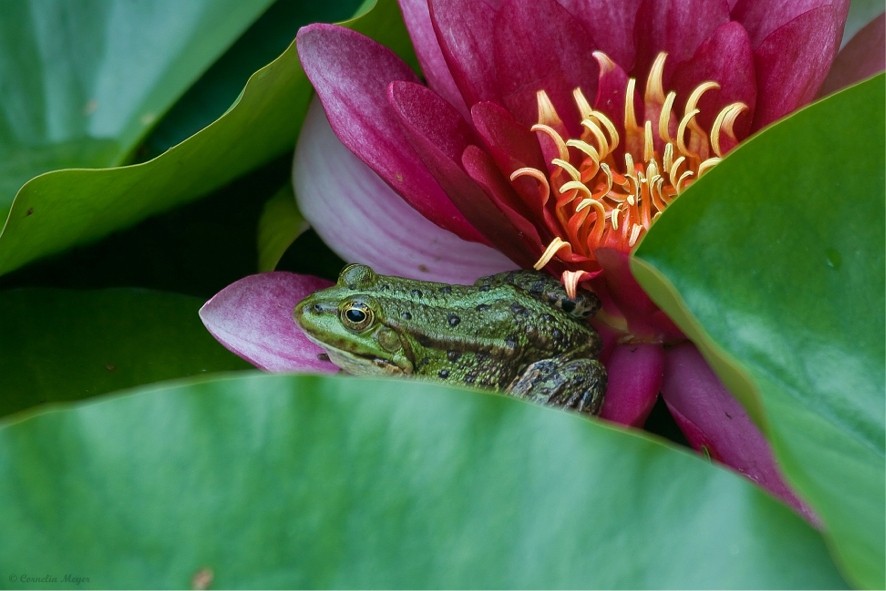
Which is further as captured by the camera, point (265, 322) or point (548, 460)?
point (265, 322)

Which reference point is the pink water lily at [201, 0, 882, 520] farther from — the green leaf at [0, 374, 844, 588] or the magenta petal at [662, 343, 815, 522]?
the green leaf at [0, 374, 844, 588]

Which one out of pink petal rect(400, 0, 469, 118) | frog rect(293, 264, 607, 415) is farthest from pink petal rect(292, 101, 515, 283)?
pink petal rect(400, 0, 469, 118)

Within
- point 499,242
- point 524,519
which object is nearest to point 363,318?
point 499,242

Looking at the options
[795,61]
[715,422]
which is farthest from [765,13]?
[715,422]

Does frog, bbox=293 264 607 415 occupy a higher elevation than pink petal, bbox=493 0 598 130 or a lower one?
lower

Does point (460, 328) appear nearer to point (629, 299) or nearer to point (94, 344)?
point (629, 299)

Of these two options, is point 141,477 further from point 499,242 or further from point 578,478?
point 499,242
